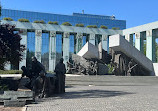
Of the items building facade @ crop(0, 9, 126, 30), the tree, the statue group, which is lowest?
the statue group

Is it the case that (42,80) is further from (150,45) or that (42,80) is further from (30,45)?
(30,45)

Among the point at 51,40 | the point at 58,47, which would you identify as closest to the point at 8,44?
the point at 51,40

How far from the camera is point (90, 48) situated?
20.0 meters

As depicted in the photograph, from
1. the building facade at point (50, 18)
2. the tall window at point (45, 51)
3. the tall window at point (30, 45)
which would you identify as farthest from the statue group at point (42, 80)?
the building facade at point (50, 18)

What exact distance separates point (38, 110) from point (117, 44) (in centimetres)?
1197

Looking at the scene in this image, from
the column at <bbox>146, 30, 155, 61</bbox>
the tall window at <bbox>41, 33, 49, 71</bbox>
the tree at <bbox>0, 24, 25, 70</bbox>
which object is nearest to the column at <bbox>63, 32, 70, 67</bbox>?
the tall window at <bbox>41, 33, 49, 71</bbox>

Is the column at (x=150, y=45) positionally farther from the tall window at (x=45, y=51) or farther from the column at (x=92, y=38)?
the tall window at (x=45, y=51)

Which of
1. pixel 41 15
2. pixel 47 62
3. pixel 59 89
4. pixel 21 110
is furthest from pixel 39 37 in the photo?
pixel 21 110

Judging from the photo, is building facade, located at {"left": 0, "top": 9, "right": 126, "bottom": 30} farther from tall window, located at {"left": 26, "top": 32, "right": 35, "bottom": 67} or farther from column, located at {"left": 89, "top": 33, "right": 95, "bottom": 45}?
column, located at {"left": 89, "top": 33, "right": 95, "bottom": 45}

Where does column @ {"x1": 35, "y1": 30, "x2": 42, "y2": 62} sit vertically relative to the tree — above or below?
above

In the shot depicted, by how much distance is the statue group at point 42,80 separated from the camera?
29.8ft

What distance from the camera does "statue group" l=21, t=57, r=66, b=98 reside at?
909cm

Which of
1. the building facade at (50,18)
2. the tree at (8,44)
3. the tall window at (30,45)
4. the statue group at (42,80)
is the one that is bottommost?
the statue group at (42,80)

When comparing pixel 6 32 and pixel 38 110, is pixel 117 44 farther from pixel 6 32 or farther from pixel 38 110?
pixel 38 110
